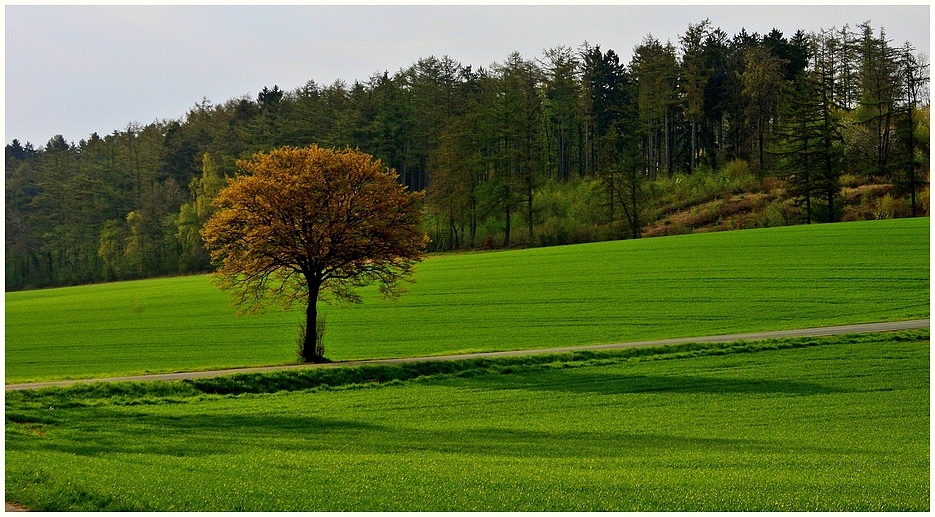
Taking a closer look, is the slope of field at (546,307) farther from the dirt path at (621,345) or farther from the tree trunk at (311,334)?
the tree trunk at (311,334)

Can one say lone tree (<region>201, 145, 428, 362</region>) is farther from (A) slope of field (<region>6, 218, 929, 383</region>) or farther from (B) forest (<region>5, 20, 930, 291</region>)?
(B) forest (<region>5, 20, 930, 291</region>)

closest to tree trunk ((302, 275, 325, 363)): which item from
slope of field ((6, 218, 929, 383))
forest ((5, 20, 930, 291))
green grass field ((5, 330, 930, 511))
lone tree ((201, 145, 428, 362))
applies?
lone tree ((201, 145, 428, 362))

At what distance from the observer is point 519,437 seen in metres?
18.1

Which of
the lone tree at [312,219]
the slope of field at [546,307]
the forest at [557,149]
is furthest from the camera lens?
the forest at [557,149]

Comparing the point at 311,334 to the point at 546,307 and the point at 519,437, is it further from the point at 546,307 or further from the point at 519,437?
the point at 546,307

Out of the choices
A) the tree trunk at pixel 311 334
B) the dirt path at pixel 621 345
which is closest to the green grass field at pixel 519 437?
the dirt path at pixel 621 345

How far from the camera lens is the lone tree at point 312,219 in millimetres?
30719

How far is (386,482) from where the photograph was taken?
1306 cm

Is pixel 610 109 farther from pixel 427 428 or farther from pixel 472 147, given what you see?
pixel 427 428

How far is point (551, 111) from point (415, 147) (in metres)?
18.1

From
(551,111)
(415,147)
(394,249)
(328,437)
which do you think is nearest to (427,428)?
(328,437)

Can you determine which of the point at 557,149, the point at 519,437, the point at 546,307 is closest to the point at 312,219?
the point at 519,437

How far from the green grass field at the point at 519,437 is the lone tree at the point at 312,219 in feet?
16.0

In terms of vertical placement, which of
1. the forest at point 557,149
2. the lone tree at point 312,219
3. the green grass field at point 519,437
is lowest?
the green grass field at point 519,437
